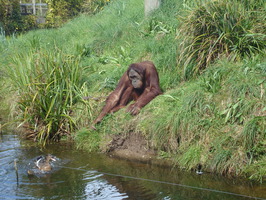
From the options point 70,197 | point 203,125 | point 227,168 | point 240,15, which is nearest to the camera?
point 70,197

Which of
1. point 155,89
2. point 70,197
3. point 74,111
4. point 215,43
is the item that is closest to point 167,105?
point 155,89

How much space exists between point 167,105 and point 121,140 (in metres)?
0.83

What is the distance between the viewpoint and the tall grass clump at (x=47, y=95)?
22.0 ft

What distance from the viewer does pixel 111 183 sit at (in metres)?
4.97

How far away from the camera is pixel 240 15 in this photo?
6.58 metres

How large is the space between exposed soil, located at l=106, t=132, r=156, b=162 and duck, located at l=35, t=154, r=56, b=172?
3.24 feet

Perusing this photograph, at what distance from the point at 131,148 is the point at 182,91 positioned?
113cm

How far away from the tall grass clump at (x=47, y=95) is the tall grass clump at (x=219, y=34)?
1906 millimetres

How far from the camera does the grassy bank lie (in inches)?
207

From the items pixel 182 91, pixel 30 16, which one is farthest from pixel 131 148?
pixel 30 16

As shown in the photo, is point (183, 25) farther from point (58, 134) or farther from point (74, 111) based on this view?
point (58, 134)

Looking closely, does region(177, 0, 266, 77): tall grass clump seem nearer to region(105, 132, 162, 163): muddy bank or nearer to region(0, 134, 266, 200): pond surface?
region(105, 132, 162, 163): muddy bank

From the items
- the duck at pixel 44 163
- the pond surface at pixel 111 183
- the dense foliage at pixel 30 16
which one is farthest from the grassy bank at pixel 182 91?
the dense foliage at pixel 30 16

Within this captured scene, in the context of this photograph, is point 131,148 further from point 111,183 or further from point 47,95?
point 47,95
